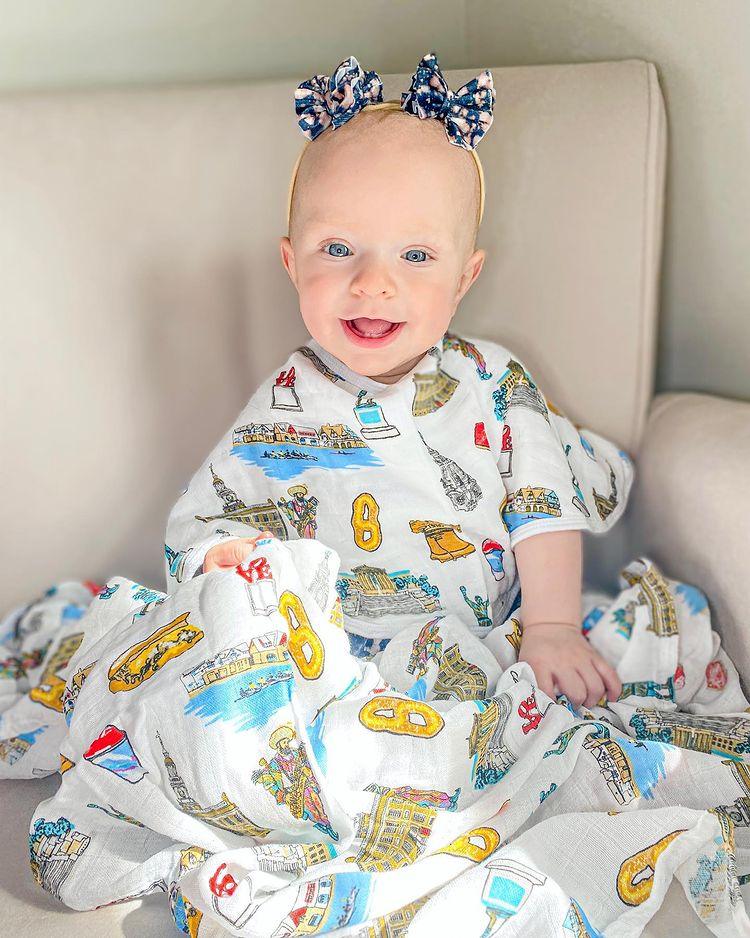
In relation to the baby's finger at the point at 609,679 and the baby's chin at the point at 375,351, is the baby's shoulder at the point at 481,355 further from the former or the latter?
the baby's finger at the point at 609,679

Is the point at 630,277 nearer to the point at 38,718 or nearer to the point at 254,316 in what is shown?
the point at 254,316

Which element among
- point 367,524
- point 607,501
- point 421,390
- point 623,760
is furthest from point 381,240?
point 623,760

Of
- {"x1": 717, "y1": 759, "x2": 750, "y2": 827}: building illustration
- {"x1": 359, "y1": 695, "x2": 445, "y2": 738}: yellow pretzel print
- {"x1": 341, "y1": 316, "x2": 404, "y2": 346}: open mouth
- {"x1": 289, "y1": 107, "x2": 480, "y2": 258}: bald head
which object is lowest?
{"x1": 717, "y1": 759, "x2": 750, "y2": 827}: building illustration

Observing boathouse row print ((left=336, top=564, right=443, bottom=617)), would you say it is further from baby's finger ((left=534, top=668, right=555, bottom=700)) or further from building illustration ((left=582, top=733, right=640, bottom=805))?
building illustration ((left=582, top=733, right=640, bottom=805))

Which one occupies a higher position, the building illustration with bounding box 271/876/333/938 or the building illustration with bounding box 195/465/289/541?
the building illustration with bounding box 195/465/289/541

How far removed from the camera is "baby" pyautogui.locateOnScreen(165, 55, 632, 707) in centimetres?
93

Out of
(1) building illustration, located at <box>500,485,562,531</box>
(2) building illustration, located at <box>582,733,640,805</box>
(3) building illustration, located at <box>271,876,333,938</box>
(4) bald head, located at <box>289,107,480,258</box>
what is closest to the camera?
(3) building illustration, located at <box>271,876,333,938</box>

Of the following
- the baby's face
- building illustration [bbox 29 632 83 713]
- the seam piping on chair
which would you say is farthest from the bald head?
building illustration [bbox 29 632 83 713]

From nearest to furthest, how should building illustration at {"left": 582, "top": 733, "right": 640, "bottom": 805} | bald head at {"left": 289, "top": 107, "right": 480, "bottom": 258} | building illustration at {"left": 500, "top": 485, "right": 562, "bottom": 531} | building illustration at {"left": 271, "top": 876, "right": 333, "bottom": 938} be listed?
building illustration at {"left": 271, "top": 876, "right": 333, "bottom": 938}
building illustration at {"left": 582, "top": 733, "right": 640, "bottom": 805}
bald head at {"left": 289, "top": 107, "right": 480, "bottom": 258}
building illustration at {"left": 500, "top": 485, "right": 562, "bottom": 531}

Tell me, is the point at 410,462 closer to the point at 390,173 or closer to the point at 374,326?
the point at 374,326

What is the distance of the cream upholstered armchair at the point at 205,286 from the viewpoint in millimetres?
1081

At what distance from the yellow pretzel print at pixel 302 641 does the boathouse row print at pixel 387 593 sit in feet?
0.65

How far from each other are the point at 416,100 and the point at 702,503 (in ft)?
1.51

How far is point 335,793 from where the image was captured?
752mm
